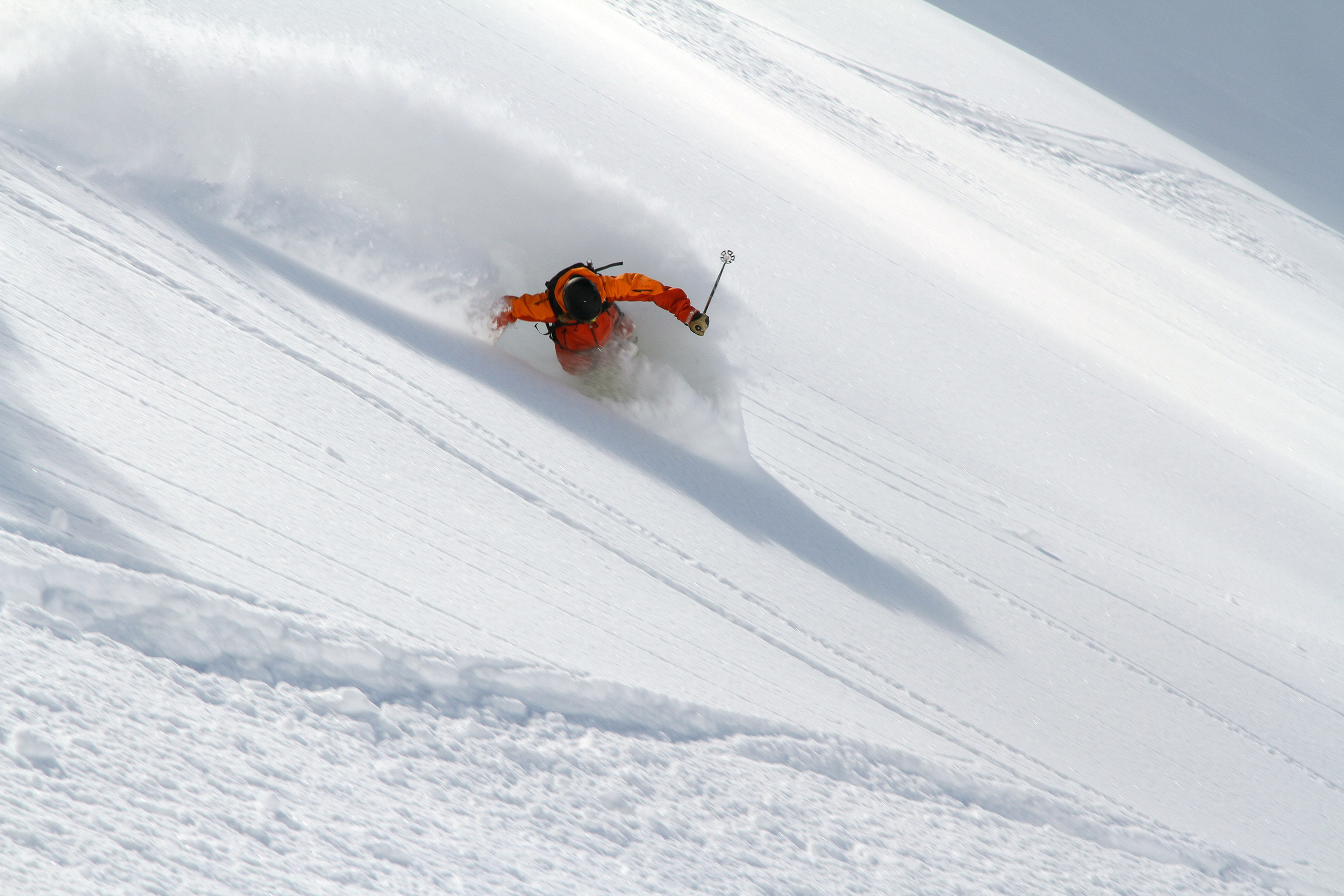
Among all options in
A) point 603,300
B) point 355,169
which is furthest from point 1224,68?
point 603,300

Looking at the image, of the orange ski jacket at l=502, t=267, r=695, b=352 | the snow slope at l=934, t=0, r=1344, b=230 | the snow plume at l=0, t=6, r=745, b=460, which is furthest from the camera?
the snow slope at l=934, t=0, r=1344, b=230

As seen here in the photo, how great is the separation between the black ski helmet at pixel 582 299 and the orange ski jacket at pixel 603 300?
145 mm

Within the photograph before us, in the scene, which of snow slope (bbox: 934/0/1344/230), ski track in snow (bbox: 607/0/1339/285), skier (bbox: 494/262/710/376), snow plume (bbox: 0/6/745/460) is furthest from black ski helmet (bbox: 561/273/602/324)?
snow slope (bbox: 934/0/1344/230)

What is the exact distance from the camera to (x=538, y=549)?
10.9ft

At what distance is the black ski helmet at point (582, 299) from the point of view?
4.80 metres

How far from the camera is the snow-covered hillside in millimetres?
2035

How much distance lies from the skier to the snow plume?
0.92 feet

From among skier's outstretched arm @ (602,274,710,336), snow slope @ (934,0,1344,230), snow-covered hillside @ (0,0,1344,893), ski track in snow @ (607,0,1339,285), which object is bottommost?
snow-covered hillside @ (0,0,1344,893)

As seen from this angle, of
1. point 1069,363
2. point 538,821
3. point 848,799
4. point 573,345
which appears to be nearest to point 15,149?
point 573,345

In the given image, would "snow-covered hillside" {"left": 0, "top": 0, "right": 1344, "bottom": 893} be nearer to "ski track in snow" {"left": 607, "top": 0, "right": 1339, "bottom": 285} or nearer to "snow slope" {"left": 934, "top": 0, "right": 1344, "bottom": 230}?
"ski track in snow" {"left": 607, "top": 0, "right": 1339, "bottom": 285}

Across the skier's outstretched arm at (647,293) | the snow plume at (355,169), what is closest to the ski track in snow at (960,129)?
the snow plume at (355,169)

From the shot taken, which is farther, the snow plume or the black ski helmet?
the snow plume

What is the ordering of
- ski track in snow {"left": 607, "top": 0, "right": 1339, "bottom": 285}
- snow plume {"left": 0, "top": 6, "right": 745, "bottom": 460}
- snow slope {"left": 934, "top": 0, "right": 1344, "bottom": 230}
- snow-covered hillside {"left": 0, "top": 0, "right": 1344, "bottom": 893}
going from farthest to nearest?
snow slope {"left": 934, "top": 0, "right": 1344, "bottom": 230} → ski track in snow {"left": 607, "top": 0, "right": 1339, "bottom": 285} → snow plume {"left": 0, "top": 6, "right": 745, "bottom": 460} → snow-covered hillside {"left": 0, "top": 0, "right": 1344, "bottom": 893}

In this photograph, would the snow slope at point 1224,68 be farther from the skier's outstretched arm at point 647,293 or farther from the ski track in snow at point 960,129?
the skier's outstretched arm at point 647,293
